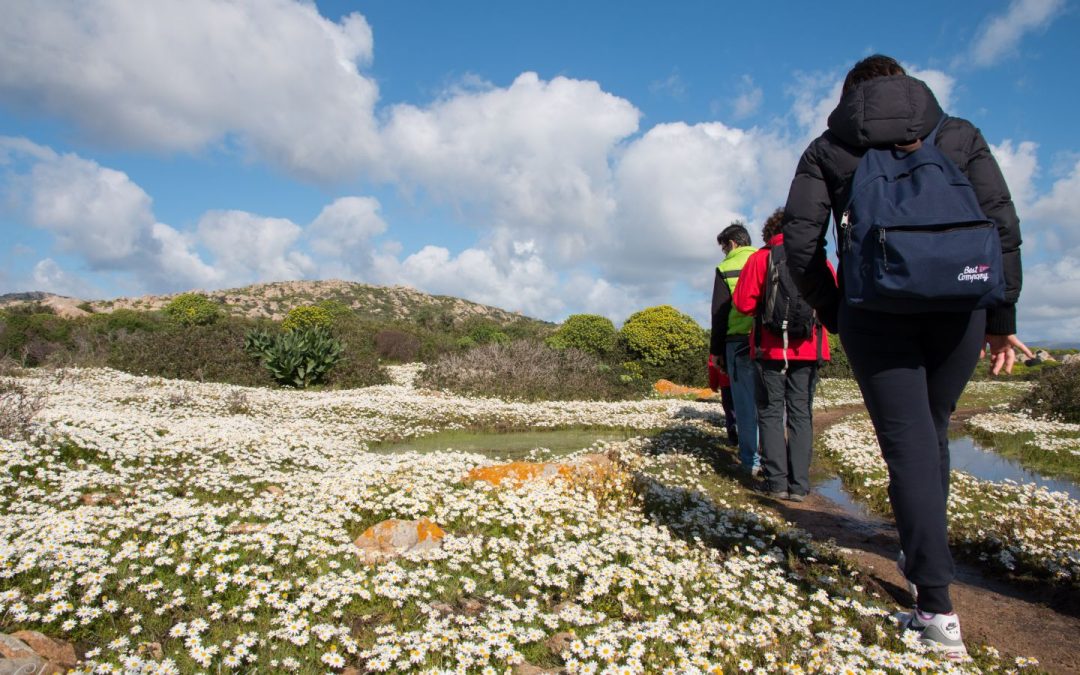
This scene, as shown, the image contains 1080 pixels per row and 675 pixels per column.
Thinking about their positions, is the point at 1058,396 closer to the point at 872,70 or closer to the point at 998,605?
the point at 998,605

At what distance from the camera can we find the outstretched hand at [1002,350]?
2854 millimetres

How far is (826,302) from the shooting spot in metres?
3.14

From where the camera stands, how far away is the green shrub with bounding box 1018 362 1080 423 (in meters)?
12.2

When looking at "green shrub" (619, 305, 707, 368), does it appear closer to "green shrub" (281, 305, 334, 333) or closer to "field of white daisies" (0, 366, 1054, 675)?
"green shrub" (281, 305, 334, 333)

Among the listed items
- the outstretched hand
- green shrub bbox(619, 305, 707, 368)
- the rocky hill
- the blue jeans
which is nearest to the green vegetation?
green shrub bbox(619, 305, 707, 368)

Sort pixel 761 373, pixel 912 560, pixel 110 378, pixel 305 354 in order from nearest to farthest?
pixel 912 560 < pixel 761 373 < pixel 110 378 < pixel 305 354

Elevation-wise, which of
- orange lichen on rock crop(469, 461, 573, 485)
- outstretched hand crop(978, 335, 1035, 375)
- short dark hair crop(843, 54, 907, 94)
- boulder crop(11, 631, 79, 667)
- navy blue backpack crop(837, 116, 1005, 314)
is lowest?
boulder crop(11, 631, 79, 667)

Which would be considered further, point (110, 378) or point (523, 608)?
point (110, 378)

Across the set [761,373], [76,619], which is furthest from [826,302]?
[76,619]

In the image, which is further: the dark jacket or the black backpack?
the black backpack

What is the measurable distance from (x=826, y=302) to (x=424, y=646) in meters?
2.60

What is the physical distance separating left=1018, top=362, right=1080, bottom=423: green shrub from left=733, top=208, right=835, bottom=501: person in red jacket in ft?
33.4

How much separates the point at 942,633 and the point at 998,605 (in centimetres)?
103

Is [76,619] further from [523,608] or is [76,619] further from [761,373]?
[761,373]
